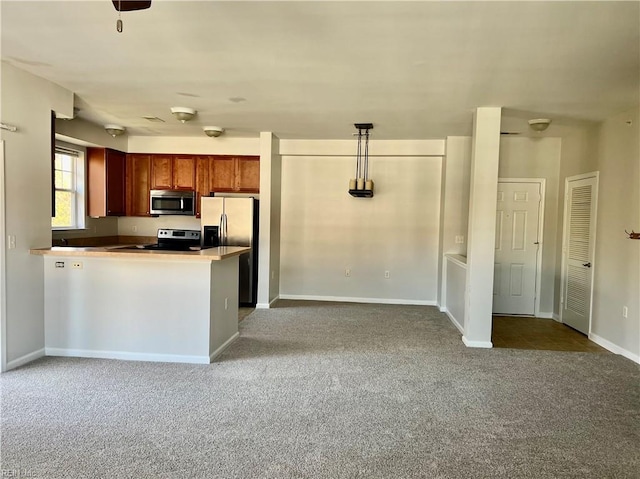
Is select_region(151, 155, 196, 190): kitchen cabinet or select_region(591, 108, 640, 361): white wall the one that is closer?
select_region(591, 108, 640, 361): white wall

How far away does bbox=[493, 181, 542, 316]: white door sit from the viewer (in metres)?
5.65

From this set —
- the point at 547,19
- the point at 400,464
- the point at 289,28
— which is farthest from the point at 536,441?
the point at 289,28

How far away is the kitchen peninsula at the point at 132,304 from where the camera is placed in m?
3.58

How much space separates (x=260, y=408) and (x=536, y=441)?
1.71m

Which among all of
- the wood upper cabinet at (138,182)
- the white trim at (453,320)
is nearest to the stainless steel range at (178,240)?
the wood upper cabinet at (138,182)

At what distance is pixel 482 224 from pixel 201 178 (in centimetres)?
410

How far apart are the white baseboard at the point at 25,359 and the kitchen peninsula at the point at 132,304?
79 mm

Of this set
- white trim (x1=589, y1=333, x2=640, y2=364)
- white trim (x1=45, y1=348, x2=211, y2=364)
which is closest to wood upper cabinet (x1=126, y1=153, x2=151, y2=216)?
white trim (x1=45, y1=348, x2=211, y2=364)

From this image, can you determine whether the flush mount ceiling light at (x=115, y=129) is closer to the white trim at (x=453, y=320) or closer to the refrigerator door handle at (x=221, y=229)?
the refrigerator door handle at (x=221, y=229)

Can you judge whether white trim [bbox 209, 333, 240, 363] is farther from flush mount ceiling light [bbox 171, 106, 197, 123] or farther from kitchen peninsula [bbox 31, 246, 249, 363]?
flush mount ceiling light [bbox 171, 106, 197, 123]

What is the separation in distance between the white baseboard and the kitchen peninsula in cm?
8

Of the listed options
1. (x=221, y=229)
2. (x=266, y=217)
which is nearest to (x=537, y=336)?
(x=266, y=217)

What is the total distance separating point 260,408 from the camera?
2723 mm

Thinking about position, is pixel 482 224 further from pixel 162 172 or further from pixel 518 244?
pixel 162 172
